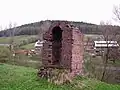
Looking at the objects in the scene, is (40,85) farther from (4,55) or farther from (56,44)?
(4,55)

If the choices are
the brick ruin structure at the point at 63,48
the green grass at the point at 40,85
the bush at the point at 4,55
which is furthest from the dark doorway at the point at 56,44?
the bush at the point at 4,55

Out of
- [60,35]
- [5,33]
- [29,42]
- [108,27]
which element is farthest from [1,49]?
[5,33]

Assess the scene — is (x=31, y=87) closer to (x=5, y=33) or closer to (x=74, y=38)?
(x=74, y=38)

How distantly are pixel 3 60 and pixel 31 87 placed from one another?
72.2 feet

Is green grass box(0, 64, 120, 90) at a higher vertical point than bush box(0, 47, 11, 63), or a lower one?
lower

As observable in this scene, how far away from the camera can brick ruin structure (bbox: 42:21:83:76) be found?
47.8 ft

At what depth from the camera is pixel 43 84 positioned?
13.2 m

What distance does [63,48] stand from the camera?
48.2 ft

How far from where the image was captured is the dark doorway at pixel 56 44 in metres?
15.5

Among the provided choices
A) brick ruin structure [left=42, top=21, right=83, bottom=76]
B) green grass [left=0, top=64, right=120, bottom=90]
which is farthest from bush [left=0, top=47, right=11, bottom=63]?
green grass [left=0, top=64, right=120, bottom=90]

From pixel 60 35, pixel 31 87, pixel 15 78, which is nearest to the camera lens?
pixel 31 87

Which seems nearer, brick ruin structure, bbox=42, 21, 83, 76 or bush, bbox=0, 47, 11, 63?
brick ruin structure, bbox=42, 21, 83, 76

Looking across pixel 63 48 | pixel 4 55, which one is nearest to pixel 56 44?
pixel 63 48

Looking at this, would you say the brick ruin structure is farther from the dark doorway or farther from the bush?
the bush
